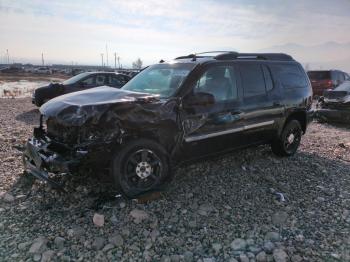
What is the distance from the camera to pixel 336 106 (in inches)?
445

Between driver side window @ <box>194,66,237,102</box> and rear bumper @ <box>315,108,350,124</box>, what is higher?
driver side window @ <box>194,66,237,102</box>

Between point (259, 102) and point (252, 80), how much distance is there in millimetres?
397

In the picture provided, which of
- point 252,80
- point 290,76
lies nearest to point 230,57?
point 252,80

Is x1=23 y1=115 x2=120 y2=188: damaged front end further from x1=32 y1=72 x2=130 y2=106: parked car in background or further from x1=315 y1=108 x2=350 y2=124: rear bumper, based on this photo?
x1=315 y1=108 x2=350 y2=124: rear bumper

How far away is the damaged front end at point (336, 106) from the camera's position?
36.1 feet

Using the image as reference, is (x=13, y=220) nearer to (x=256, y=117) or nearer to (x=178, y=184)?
(x=178, y=184)

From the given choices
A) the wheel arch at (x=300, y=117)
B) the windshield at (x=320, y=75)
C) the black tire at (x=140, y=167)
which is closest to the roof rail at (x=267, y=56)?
the wheel arch at (x=300, y=117)

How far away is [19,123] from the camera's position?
412 inches

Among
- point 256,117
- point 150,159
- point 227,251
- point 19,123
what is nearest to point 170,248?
point 227,251

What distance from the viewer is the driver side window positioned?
16.8 ft

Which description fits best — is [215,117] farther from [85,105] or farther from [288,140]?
[288,140]

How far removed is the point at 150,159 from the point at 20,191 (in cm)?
193

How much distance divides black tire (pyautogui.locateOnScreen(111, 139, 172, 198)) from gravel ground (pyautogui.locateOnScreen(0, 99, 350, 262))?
192mm

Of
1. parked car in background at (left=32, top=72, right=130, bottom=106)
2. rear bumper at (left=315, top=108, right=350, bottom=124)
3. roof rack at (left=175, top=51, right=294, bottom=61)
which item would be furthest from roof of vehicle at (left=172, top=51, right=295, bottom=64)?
parked car in background at (left=32, top=72, right=130, bottom=106)
